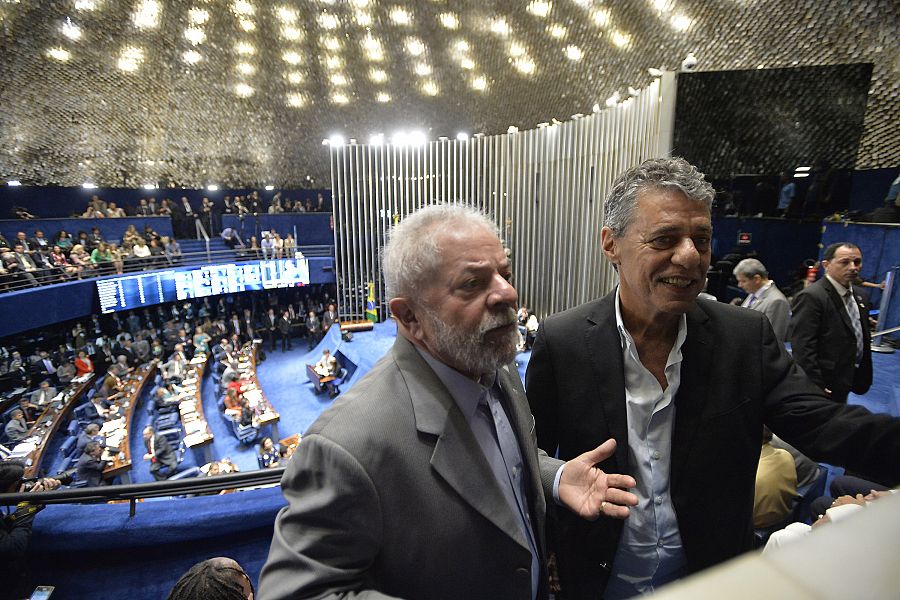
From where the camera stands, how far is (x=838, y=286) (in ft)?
10.2

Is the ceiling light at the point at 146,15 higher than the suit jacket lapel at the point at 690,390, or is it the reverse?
the ceiling light at the point at 146,15

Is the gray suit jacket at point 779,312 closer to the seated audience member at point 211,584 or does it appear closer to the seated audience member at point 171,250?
the seated audience member at point 211,584

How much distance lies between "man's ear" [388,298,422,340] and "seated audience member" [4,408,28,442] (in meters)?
10.00

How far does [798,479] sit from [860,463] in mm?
1744

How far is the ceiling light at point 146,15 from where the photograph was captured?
11828mm

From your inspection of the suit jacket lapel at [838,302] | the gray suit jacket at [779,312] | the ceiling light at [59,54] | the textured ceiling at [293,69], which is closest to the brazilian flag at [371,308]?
the textured ceiling at [293,69]

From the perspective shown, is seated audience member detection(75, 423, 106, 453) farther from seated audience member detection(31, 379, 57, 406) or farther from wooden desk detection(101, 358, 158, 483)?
seated audience member detection(31, 379, 57, 406)

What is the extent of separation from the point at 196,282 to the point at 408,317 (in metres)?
14.7

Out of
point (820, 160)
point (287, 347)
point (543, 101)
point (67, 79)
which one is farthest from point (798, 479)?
point (67, 79)

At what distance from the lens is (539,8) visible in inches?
408

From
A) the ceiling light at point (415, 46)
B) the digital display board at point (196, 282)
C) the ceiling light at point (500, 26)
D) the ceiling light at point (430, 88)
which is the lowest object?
the digital display board at point (196, 282)

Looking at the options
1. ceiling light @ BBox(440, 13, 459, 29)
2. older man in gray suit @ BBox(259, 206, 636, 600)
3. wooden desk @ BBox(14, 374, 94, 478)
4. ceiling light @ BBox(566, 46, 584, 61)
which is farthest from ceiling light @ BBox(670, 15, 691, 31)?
wooden desk @ BBox(14, 374, 94, 478)

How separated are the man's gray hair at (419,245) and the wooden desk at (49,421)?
8.54 metres

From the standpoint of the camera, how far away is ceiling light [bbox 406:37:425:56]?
503 inches
